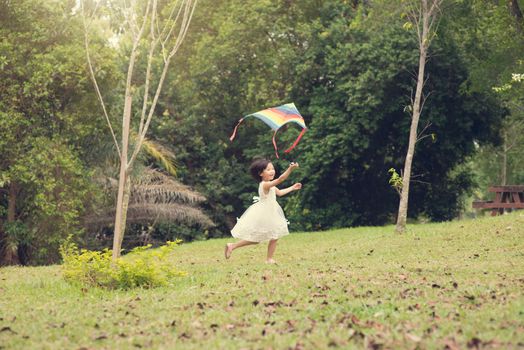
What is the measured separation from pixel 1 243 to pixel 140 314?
14.8 m

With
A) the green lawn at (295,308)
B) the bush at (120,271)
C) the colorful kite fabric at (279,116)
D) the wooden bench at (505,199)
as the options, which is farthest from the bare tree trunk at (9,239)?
the wooden bench at (505,199)

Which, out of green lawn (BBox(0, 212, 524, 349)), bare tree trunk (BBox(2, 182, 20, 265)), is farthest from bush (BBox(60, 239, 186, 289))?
bare tree trunk (BBox(2, 182, 20, 265))

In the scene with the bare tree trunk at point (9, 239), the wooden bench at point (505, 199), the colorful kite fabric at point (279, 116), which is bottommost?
the bare tree trunk at point (9, 239)

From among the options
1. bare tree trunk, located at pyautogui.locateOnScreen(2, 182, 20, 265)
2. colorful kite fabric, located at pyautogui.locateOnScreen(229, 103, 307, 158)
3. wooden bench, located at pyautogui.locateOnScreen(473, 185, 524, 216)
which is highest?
colorful kite fabric, located at pyautogui.locateOnScreen(229, 103, 307, 158)

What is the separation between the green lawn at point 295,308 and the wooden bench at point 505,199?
40.5 feet

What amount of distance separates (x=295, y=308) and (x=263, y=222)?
5331 mm

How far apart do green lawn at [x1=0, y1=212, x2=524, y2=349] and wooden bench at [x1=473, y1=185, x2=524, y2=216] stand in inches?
486

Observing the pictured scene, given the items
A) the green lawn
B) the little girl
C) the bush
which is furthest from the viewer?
the little girl

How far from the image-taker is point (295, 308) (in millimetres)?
8000

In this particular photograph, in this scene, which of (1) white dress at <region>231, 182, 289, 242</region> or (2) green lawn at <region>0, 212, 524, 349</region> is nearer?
(2) green lawn at <region>0, 212, 524, 349</region>

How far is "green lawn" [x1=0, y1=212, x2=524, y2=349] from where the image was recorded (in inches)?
255

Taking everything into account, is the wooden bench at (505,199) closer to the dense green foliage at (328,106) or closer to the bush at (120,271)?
the dense green foliage at (328,106)

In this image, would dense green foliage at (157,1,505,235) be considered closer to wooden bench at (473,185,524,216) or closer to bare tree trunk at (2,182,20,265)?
wooden bench at (473,185,524,216)

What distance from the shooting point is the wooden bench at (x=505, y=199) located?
25.8 meters
